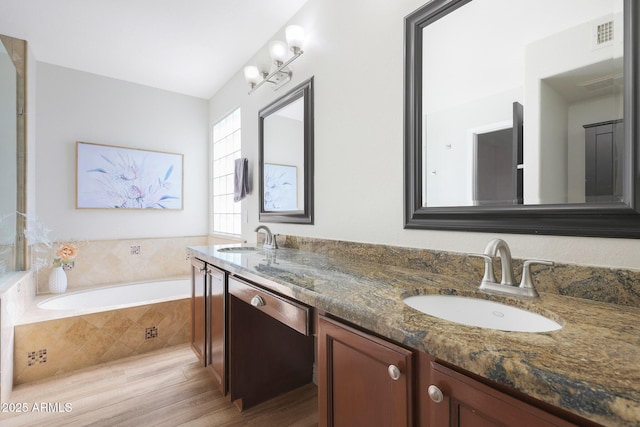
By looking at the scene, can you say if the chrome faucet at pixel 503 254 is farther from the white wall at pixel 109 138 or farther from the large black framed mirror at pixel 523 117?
the white wall at pixel 109 138

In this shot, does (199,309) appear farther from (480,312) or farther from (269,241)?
(480,312)

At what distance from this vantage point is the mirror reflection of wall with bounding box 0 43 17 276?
88.2 inches

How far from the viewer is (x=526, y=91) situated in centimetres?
98

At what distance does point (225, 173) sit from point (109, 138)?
Result: 4.05 ft

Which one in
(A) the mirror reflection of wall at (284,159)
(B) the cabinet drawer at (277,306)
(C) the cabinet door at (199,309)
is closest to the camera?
(B) the cabinet drawer at (277,306)

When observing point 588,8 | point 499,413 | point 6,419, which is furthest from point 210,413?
point 588,8

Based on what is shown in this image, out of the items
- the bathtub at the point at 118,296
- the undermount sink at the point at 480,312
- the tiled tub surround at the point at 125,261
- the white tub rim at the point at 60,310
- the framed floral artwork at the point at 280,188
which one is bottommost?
the bathtub at the point at 118,296

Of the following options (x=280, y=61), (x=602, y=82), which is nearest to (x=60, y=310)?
(x=280, y=61)

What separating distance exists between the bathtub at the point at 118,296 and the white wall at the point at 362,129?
1826 millimetres

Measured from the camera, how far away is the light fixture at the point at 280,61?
1965 mm

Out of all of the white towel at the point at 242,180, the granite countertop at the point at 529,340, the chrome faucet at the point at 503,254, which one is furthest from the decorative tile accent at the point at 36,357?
the chrome faucet at the point at 503,254

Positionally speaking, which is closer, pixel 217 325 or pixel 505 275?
pixel 505 275

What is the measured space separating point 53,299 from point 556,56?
3747 mm

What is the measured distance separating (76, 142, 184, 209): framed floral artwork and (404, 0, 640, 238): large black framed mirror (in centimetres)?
310
